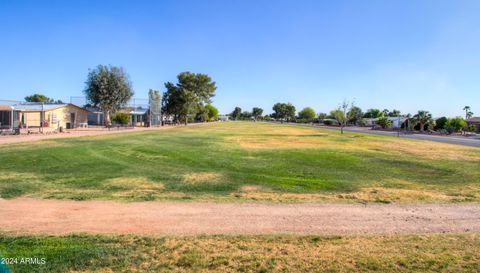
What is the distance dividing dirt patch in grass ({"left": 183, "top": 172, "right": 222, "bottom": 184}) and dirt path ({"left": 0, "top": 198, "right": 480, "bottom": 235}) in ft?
10.4

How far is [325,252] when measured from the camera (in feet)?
18.2

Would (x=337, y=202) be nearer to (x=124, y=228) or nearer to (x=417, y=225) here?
(x=417, y=225)

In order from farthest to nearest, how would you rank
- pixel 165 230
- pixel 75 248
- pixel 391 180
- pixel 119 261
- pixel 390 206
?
pixel 391 180
pixel 390 206
pixel 165 230
pixel 75 248
pixel 119 261

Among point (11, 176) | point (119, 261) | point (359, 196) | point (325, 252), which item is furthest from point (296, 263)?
point (11, 176)

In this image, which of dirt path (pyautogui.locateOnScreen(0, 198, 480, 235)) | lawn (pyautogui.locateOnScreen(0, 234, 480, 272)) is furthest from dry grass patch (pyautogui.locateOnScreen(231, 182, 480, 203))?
lawn (pyautogui.locateOnScreen(0, 234, 480, 272))

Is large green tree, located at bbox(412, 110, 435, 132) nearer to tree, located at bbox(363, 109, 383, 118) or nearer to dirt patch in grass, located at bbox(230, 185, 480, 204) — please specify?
dirt patch in grass, located at bbox(230, 185, 480, 204)

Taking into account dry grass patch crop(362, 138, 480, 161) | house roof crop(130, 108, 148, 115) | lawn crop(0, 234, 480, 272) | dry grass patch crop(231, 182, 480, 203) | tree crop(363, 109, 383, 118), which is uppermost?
tree crop(363, 109, 383, 118)

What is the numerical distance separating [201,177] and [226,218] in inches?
204

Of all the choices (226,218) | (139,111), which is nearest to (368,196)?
(226,218)

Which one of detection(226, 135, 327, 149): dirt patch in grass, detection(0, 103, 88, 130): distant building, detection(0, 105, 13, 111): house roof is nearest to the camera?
detection(226, 135, 327, 149): dirt patch in grass

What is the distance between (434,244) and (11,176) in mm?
12602

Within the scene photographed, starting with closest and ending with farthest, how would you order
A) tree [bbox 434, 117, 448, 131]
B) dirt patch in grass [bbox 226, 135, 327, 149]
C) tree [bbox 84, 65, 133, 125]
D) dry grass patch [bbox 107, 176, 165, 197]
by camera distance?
dry grass patch [bbox 107, 176, 165, 197]
dirt patch in grass [bbox 226, 135, 327, 149]
tree [bbox 84, 65, 133, 125]
tree [bbox 434, 117, 448, 131]

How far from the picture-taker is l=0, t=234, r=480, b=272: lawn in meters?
4.95

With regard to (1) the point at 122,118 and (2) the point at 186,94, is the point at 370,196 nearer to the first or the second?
Answer: (1) the point at 122,118
